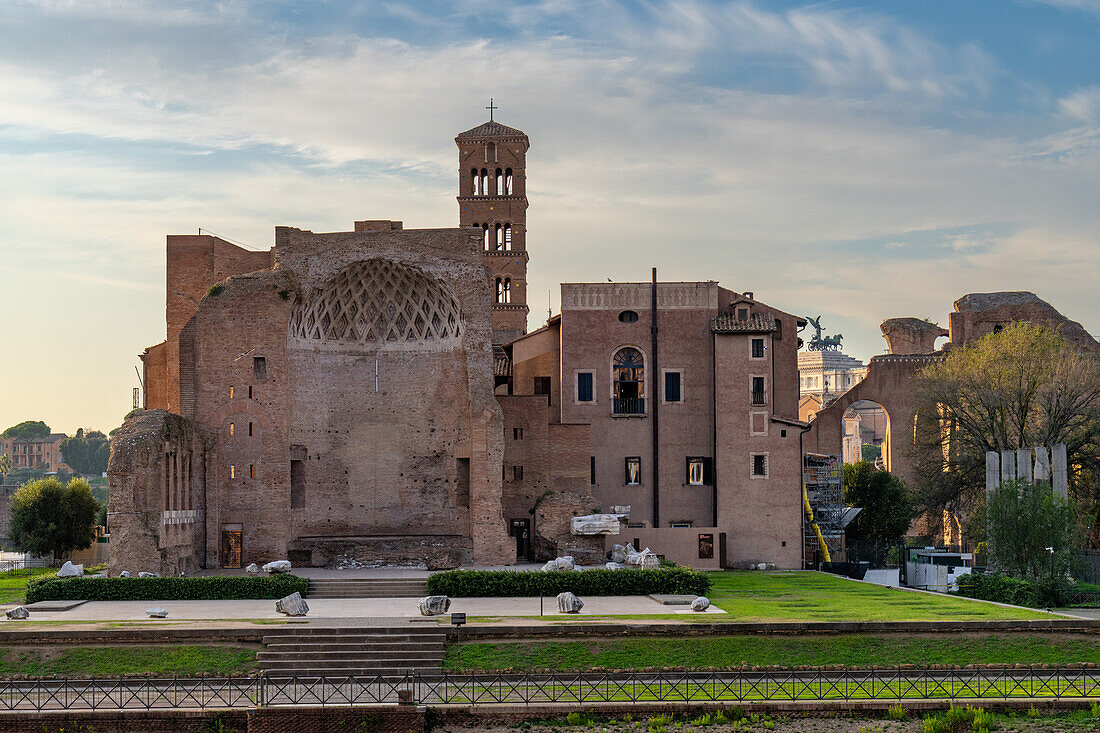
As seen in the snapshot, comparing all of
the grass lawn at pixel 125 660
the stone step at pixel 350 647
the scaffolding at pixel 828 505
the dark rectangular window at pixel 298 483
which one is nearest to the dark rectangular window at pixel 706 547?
the scaffolding at pixel 828 505

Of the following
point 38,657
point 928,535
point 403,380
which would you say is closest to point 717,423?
point 403,380

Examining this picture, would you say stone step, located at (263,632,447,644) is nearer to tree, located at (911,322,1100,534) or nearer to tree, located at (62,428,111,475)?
tree, located at (911,322,1100,534)

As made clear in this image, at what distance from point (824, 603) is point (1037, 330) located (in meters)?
22.5

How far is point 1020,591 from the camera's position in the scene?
40.6 metres

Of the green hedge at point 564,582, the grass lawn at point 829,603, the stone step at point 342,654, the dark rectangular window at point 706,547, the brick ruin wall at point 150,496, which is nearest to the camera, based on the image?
the stone step at point 342,654

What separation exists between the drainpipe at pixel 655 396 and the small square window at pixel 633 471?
26.2 inches

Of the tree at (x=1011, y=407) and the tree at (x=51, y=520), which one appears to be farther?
the tree at (x=51, y=520)

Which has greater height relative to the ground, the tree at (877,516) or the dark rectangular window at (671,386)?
the dark rectangular window at (671,386)

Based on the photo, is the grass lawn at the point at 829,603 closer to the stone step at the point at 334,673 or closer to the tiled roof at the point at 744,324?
the stone step at the point at 334,673

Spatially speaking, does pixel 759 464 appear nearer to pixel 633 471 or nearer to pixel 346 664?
pixel 633 471

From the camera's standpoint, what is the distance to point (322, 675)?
30.8 metres

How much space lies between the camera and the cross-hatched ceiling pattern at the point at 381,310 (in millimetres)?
51344

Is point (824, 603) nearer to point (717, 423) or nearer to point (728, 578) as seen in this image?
point (728, 578)

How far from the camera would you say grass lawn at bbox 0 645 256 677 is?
3100 centimetres
